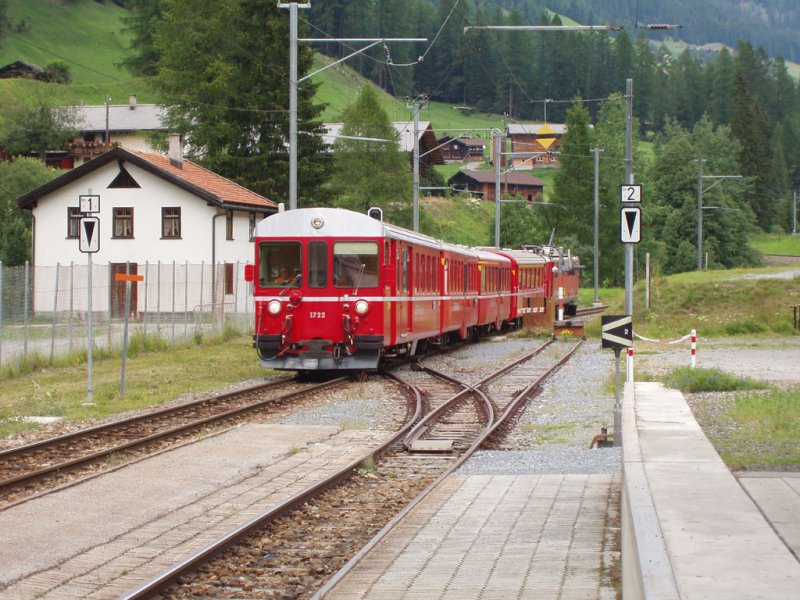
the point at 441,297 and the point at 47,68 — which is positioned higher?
the point at 47,68

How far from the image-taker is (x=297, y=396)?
19.2 meters

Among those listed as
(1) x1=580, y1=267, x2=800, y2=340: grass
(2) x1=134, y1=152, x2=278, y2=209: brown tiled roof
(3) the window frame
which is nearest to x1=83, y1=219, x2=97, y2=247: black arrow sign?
(1) x1=580, y1=267, x2=800, y2=340: grass

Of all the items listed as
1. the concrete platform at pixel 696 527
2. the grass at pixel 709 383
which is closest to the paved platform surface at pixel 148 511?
the concrete platform at pixel 696 527

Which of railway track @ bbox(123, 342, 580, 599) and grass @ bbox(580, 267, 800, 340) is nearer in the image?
Answer: railway track @ bbox(123, 342, 580, 599)

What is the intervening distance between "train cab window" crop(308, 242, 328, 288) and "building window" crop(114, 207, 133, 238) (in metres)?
29.7

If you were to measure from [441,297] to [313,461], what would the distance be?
51.9 feet

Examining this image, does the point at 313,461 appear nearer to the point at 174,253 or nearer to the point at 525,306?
the point at 525,306

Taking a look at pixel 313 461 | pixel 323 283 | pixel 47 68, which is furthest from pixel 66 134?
pixel 313 461

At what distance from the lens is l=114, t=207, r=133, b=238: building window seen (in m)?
49.8

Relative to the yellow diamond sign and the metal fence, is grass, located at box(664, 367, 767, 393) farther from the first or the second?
the yellow diamond sign

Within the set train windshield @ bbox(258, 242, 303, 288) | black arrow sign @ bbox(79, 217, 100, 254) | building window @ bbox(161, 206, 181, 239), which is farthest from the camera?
building window @ bbox(161, 206, 181, 239)

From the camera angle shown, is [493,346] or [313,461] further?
[493,346]

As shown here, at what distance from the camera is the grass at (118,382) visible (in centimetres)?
1738

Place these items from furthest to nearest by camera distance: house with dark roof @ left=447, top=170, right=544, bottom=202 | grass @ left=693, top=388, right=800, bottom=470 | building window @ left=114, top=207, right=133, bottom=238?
house with dark roof @ left=447, top=170, right=544, bottom=202
building window @ left=114, top=207, right=133, bottom=238
grass @ left=693, top=388, right=800, bottom=470
